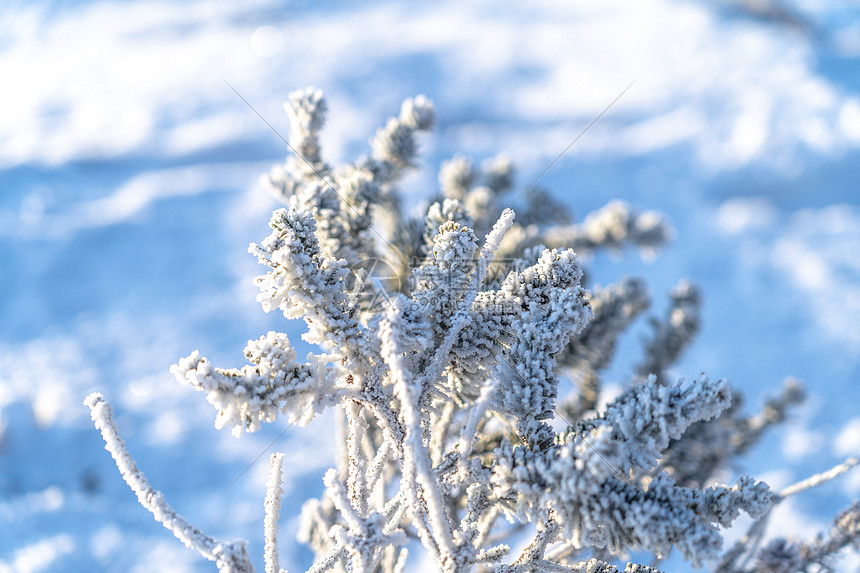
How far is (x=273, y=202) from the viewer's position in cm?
209

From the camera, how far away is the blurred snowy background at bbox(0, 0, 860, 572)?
1465 mm

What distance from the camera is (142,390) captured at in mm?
1604

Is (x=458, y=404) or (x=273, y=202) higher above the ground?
(x=273, y=202)

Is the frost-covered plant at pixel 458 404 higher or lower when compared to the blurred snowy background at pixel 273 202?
lower

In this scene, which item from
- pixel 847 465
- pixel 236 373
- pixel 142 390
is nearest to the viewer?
pixel 236 373

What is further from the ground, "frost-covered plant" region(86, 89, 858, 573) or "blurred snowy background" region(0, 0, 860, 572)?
"blurred snowy background" region(0, 0, 860, 572)

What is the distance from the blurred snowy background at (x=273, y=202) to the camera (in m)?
1.46

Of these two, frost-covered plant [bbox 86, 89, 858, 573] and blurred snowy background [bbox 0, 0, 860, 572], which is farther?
blurred snowy background [bbox 0, 0, 860, 572]

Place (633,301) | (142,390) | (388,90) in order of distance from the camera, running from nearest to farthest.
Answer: (633,301) → (142,390) → (388,90)

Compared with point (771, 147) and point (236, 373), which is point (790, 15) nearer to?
point (771, 147)

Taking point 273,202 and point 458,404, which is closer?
point 458,404

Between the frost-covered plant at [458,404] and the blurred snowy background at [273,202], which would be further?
the blurred snowy background at [273,202]

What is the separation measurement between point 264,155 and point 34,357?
1.08 metres

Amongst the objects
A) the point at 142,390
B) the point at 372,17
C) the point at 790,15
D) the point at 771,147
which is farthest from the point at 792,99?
the point at 142,390
